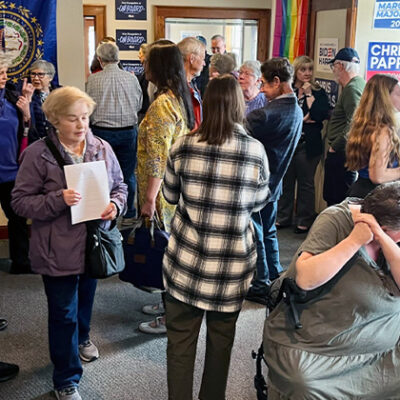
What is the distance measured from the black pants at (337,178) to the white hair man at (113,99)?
1727mm

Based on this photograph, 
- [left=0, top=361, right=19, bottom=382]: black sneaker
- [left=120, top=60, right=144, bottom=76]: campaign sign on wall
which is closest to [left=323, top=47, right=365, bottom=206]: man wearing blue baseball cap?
[left=0, top=361, right=19, bottom=382]: black sneaker

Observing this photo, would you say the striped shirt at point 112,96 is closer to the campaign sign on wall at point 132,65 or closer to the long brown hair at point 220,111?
the campaign sign on wall at point 132,65

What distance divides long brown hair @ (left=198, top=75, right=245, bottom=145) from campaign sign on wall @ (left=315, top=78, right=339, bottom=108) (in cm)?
296

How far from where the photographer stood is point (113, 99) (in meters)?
4.70

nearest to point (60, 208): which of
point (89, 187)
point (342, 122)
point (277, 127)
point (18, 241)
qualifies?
point (89, 187)

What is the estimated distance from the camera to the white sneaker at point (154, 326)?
3111mm

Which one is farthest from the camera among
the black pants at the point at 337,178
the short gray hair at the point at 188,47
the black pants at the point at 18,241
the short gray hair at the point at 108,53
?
the short gray hair at the point at 108,53

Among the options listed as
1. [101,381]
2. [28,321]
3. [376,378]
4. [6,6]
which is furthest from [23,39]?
[376,378]

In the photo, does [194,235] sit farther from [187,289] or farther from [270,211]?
[270,211]

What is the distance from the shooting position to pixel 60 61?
14.7 ft

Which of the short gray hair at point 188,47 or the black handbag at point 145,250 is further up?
the short gray hair at point 188,47

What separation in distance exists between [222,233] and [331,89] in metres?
3.26

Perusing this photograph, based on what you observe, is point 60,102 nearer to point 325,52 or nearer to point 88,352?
point 88,352

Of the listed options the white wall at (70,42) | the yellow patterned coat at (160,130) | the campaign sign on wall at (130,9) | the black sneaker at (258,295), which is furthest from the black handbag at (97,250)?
the campaign sign on wall at (130,9)
